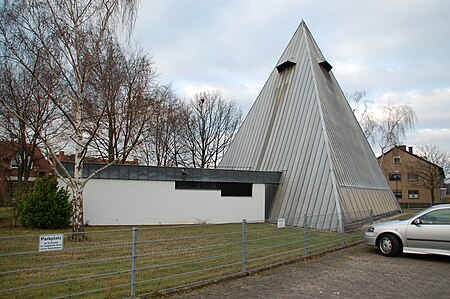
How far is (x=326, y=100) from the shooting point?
21547mm

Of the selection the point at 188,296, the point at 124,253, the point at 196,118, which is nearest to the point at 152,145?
the point at 196,118

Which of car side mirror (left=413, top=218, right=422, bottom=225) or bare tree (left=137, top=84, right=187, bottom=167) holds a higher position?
bare tree (left=137, top=84, right=187, bottom=167)

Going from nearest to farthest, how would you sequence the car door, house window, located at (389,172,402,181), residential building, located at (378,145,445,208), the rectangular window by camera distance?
the car door < the rectangular window < residential building, located at (378,145,445,208) < house window, located at (389,172,402,181)

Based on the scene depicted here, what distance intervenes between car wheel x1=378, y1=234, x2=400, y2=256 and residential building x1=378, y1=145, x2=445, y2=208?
144 feet

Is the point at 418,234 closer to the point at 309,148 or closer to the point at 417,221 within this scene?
the point at 417,221

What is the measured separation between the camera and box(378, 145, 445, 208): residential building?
51.0m

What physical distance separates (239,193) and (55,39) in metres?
12.3

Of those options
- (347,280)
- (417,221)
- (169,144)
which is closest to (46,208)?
(347,280)

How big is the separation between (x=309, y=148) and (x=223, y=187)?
5244 millimetres

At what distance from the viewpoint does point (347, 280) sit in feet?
24.1

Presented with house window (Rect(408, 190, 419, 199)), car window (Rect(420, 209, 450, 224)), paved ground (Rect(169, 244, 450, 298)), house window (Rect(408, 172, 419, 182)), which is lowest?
paved ground (Rect(169, 244, 450, 298))

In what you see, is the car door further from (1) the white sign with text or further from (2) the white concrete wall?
(2) the white concrete wall

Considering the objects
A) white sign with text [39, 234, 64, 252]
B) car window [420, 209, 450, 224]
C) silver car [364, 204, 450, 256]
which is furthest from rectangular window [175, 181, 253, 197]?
white sign with text [39, 234, 64, 252]

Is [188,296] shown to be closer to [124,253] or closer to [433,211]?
[124,253]
